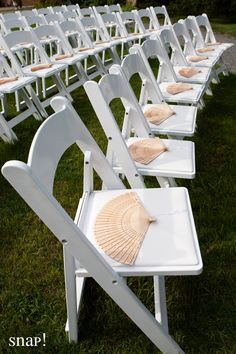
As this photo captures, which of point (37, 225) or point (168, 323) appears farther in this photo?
point (37, 225)

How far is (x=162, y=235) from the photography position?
5.86 ft

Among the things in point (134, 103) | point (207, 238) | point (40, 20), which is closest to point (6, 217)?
point (134, 103)

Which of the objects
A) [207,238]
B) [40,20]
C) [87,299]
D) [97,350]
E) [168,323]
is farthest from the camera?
[40,20]

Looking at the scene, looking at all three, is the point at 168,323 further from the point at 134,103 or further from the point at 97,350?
the point at 134,103

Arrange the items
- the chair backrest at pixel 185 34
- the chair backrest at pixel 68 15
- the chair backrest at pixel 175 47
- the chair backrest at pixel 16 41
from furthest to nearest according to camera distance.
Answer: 1. the chair backrest at pixel 68 15
2. the chair backrest at pixel 185 34
3. the chair backrest at pixel 175 47
4. the chair backrest at pixel 16 41

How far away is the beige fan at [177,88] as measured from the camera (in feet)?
13.0

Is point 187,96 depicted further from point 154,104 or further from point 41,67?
point 41,67

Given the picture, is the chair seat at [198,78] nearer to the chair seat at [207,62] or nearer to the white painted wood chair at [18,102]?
the chair seat at [207,62]

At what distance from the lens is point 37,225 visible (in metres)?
2.93

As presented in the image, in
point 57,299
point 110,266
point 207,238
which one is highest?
point 110,266

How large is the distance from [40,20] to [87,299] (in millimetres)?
5825

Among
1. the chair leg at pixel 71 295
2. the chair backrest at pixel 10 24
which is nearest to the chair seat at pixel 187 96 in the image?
the chair leg at pixel 71 295

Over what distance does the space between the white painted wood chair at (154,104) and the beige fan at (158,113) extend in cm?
3

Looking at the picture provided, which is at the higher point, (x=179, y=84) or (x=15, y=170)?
(x=15, y=170)
